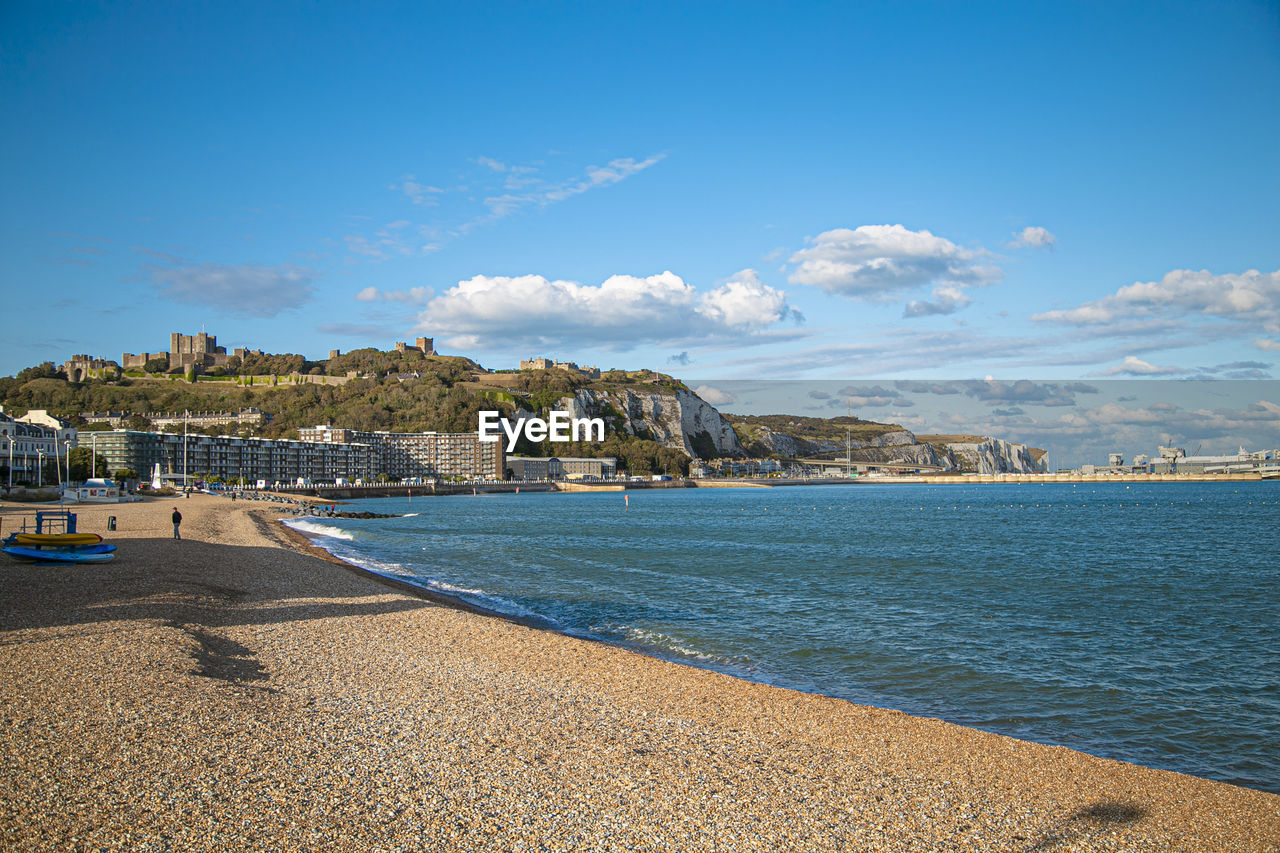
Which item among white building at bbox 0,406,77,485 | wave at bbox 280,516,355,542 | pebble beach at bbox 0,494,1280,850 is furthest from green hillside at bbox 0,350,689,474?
pebble beach at bbox 0,494,1280,850

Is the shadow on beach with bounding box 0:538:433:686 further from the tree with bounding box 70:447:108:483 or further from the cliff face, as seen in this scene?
the cliff face

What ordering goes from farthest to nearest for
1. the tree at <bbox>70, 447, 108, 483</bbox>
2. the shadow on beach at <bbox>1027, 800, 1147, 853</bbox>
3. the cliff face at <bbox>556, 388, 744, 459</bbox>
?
the cliff face at <bbox>556, 388, 744, 459</bbox>, the tree at <bbox>70, 447, 108, 483</bbox>, the shadow on beach at <bbox>1027, 800, 1147, 853</bbox>

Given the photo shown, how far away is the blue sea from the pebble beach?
1576mm

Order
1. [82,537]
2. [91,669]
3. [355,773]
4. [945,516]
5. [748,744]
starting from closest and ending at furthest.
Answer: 1. [355,773]
2. [748,744]
3. [91,669]
4. [82,537]
5. [945,516]

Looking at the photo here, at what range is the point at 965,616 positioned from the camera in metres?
15.8

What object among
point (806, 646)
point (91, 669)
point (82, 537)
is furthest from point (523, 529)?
point (91, 669)

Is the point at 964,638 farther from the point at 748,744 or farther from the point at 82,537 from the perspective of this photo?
the point at 82,537

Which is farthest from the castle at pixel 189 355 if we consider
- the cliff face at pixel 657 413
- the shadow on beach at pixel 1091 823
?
the shadow on beach at pixel 1091 823

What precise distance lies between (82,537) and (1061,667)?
20.0m

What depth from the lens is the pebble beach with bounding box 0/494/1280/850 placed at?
496cm

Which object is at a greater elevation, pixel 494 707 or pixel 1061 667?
pixel 494 707

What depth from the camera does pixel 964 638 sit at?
13562mm

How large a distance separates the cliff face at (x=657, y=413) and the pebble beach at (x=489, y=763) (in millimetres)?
151607

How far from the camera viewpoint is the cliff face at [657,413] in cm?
16625
